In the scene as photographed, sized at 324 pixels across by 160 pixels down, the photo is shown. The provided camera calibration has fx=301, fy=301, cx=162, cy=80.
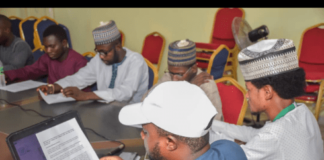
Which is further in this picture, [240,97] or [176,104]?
[240,97]

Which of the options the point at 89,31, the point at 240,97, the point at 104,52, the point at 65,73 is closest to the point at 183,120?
the point at 240,97

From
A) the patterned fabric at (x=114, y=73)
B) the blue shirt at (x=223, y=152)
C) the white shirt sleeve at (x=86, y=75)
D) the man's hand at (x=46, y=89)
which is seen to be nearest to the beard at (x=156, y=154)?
the blue shirt at (x=223, y=152)

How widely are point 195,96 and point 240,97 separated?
1049mm

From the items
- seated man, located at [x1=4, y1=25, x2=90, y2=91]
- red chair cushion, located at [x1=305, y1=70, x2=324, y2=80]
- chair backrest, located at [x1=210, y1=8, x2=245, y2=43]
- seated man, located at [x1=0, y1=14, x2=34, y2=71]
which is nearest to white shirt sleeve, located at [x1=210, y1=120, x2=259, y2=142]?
seated man, located at [x1=4, y1=25, x2=90, y2=91]

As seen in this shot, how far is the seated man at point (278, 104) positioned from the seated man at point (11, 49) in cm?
240

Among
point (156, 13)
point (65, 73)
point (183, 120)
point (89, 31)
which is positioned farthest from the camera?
point (89, 31)

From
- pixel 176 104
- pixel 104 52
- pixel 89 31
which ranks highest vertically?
pixel 176 104

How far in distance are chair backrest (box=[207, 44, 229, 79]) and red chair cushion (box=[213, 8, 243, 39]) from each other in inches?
44.9

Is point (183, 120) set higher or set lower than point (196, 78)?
higher

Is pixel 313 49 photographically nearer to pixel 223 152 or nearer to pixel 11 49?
pixel 223 152

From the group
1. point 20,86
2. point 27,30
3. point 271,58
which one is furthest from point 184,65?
point 27,30

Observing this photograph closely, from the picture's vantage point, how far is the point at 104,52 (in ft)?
7.47

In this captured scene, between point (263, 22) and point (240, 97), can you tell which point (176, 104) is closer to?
point (240, 97)

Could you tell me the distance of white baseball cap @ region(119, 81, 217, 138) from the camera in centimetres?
86
